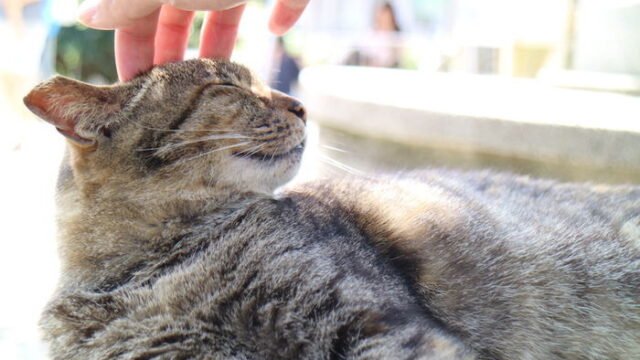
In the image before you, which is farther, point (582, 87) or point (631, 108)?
point (582, 87)

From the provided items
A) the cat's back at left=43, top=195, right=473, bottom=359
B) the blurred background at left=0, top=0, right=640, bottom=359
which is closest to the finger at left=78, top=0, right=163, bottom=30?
the blurred background at left=0, top=0, right=640, bottom=359

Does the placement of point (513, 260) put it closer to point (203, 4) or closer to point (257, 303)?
point (257, 303)

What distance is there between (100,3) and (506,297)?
4.81ft

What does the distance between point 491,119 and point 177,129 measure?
1551 millimetres

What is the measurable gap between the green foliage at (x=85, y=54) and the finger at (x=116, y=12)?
9.01 meters

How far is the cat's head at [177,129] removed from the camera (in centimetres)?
174

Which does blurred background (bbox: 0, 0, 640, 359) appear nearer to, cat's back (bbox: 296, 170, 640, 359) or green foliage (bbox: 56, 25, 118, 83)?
cat's back (bbox: 296, 170, 640, 359)

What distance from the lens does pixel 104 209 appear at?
1.80 meters

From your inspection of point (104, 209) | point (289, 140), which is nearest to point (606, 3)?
point (289, 140)

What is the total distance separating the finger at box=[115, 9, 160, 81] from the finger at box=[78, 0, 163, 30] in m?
0.13

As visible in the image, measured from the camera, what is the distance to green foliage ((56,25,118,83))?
10.5m

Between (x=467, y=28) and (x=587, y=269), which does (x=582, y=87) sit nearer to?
(x=587, y=269)

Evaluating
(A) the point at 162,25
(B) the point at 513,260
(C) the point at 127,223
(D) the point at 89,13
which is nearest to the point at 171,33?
(A) the point at 162,25

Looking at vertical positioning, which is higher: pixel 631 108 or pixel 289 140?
pixel 289 140
